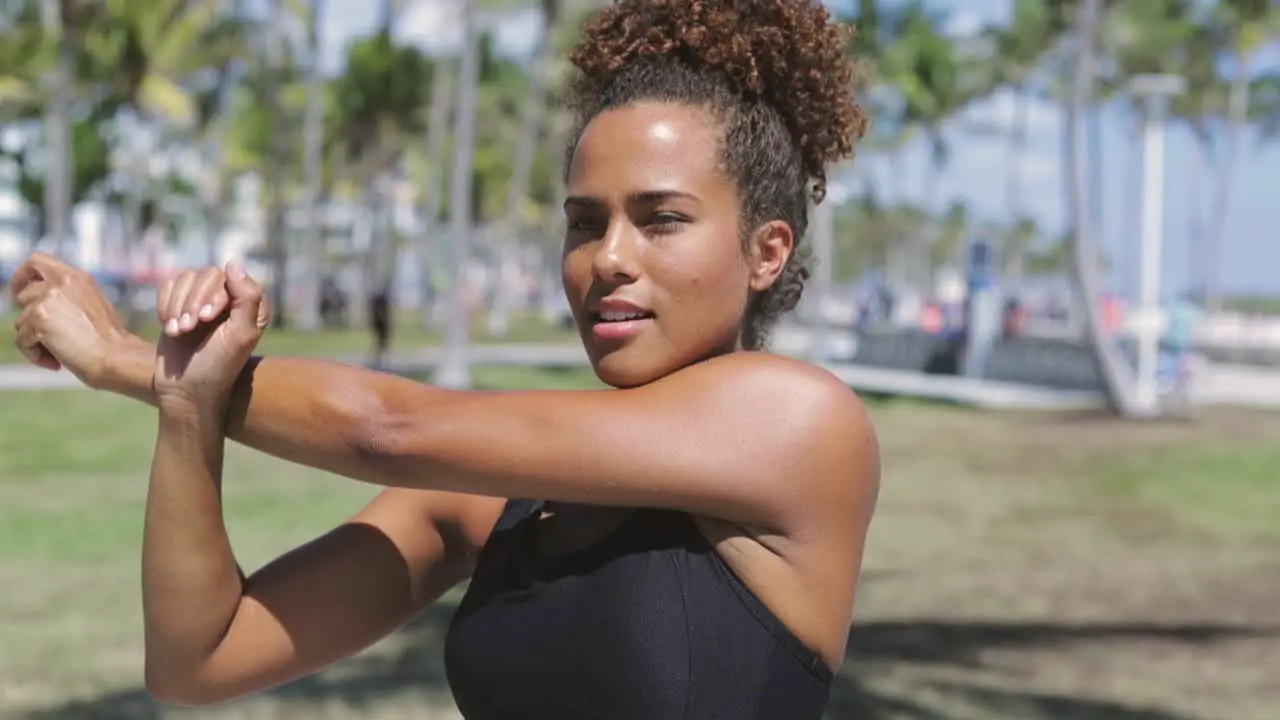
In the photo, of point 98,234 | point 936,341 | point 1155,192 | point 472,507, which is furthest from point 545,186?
point 472,507

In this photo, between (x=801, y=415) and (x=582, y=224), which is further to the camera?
(x=582, y=224)

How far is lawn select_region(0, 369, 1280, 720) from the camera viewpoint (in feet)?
22.3

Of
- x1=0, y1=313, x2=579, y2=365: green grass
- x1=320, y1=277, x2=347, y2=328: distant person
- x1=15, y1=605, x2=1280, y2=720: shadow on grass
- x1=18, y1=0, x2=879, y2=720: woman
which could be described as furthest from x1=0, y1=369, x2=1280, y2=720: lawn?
x1=320, y1=277, x2=347, y2=328: distant person

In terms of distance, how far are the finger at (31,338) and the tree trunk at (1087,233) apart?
2055cm

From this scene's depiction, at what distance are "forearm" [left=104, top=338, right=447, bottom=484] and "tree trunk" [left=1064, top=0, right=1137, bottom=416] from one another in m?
20.6

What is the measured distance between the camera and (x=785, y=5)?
177 cm

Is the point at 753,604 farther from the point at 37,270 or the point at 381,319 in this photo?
the point at 381,319

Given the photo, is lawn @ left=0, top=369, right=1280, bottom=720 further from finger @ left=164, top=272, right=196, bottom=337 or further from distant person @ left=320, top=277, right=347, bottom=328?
distant person @ left=320, top=277, right=347, bottom=328

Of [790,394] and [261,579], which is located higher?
[790,394]

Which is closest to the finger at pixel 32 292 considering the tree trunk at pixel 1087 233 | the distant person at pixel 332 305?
the tree trunk at pixel 1087 233

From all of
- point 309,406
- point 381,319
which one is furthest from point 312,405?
point 381,319

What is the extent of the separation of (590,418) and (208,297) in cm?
39

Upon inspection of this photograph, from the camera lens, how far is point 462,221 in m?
25.5

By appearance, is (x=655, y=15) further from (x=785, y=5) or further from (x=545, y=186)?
(x=545, y=186)
